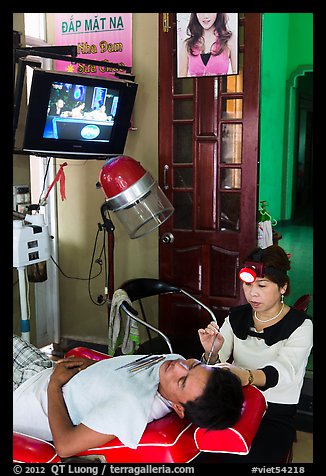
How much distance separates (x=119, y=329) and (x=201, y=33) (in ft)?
6.36

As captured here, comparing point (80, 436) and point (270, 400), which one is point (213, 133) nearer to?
point (270, 400)

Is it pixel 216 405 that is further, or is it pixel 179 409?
pixel 179 409

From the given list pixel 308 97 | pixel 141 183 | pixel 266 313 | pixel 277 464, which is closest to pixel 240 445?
pixel 277 464

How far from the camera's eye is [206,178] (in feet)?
11.6

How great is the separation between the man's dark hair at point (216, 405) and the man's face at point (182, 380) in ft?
0.07

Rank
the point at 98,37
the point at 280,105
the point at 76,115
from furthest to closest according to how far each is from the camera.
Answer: the point at 280,105 < the point at 98,37 < the point at 76,115

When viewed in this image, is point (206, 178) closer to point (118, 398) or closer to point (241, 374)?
point (241, 374)

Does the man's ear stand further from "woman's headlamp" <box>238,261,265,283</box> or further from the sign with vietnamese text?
the sign with vietnamese text

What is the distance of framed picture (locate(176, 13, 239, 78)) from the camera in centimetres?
329

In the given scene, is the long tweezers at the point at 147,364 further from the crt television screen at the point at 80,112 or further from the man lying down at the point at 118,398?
the crt television screen at the point at 80,112

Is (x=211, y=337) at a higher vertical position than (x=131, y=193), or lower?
lower

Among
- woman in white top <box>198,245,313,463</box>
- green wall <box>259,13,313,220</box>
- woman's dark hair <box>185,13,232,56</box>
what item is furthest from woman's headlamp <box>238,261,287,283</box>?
green wall <box>259,13,313,220</box>

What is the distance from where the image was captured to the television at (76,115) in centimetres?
286

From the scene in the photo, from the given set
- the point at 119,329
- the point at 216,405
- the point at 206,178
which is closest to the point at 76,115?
the point at 206,178
